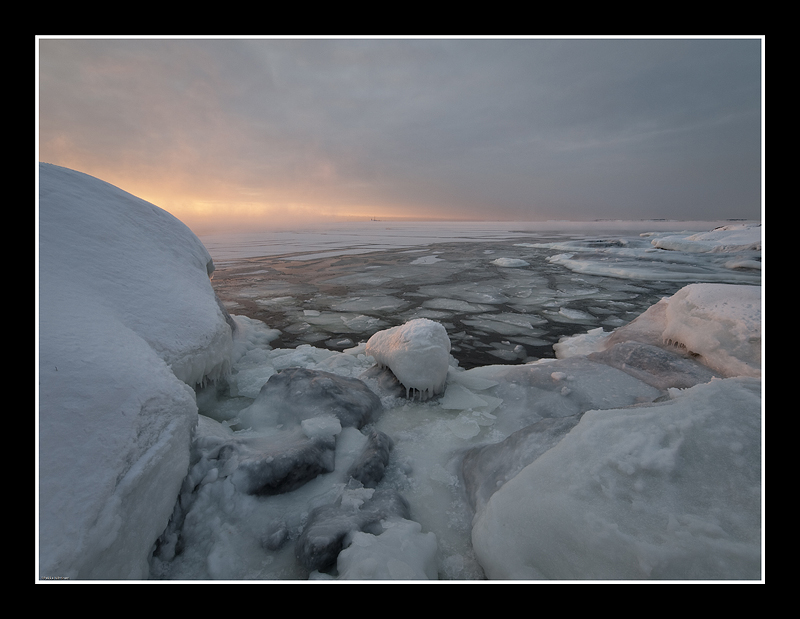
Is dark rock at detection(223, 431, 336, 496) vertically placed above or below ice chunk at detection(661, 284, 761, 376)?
below

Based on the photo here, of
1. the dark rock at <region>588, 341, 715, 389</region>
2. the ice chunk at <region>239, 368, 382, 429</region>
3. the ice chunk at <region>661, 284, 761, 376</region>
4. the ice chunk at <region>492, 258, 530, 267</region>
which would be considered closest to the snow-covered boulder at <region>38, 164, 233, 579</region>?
the ice chunk at <region>239, 368, 382, 429</region>

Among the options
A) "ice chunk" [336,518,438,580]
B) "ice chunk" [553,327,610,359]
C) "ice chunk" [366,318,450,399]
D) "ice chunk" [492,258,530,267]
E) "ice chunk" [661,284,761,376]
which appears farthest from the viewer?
"ice chunk" [492,258,530,267]

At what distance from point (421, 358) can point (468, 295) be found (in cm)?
562

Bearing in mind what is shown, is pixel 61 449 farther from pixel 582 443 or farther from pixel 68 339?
pixel 582 443

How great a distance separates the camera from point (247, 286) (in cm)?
1027

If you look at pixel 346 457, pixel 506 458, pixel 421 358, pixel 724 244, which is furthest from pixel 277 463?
pixel 724 244

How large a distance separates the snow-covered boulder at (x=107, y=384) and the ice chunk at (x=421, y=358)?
2042 millimetres

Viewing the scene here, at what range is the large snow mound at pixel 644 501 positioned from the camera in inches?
56.9

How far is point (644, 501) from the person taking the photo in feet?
5.35

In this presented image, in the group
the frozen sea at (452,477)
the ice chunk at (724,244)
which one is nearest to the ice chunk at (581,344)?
the frozen sea at (452,477)

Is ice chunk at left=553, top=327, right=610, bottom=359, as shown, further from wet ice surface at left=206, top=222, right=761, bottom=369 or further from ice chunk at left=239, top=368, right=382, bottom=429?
ice chunk at left=239, top=368, right=382, bottom=429

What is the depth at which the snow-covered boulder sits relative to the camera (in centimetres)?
153

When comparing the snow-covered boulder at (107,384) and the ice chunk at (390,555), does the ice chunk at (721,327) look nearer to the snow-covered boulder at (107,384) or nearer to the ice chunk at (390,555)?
the ice chunk at (390,555)

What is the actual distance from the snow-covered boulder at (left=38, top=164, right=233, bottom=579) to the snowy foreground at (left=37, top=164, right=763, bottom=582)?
0.04 feet
